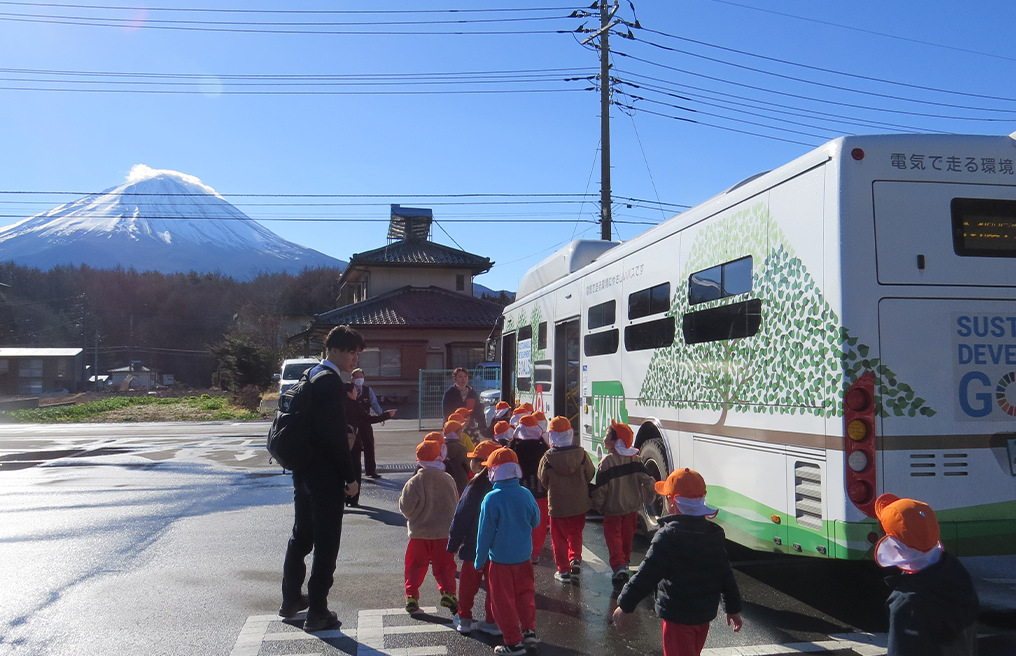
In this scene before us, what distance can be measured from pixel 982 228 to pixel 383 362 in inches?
1132

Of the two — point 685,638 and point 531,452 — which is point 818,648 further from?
point 531,452

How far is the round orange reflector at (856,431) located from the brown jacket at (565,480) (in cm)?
226

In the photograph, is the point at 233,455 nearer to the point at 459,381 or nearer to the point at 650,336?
the point at 459,381

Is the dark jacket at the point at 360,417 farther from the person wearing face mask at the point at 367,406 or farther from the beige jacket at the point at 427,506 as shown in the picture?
the beige jacket at the point at 427,506

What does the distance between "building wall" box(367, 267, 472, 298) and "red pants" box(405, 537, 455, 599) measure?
3330cm

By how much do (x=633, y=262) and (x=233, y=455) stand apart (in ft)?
37.8

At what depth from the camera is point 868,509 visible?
4375 mm

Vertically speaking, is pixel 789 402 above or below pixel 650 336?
below

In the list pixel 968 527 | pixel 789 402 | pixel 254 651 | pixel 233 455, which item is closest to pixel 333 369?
pixel 254 651

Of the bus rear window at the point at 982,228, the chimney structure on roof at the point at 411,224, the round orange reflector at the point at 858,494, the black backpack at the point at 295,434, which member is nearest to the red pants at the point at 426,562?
the black backpack at the point at 295,434

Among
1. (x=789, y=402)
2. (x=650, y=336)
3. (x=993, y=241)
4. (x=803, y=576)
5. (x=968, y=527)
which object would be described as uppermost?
(x=993, y=241)

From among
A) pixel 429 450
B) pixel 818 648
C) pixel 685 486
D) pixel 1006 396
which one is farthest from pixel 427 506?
pixel 1006 396

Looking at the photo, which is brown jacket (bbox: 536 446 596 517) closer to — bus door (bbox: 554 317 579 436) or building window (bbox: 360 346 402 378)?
bus door (bbox: 554 317 579 436)

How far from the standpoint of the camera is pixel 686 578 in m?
3.54
